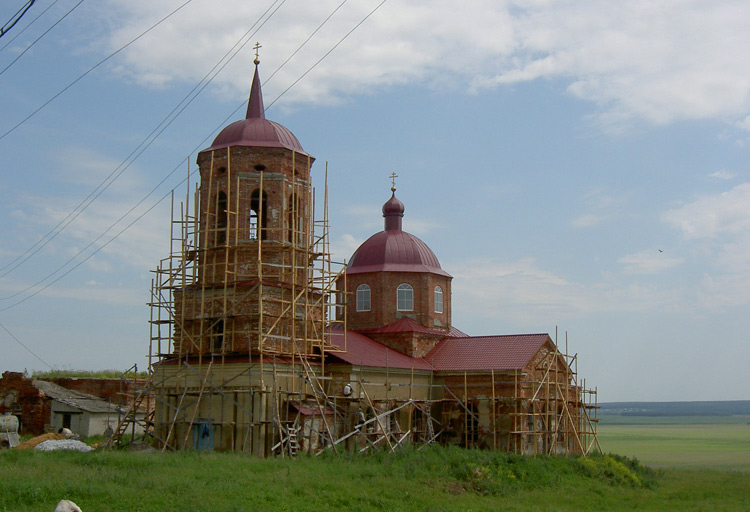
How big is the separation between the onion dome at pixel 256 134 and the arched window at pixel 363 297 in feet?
27.8

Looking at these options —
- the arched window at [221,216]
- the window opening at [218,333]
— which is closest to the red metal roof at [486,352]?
the window opening at [218,333]

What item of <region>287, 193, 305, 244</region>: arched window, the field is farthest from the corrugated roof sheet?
the field

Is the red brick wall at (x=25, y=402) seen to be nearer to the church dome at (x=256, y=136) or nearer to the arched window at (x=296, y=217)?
the church dome at (x=256, y=136)

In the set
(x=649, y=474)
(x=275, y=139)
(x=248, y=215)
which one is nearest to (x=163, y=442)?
(x=248, y=215)

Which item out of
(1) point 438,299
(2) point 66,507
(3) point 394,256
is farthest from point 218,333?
(1) point 438,299

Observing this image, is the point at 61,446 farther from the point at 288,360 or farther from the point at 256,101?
the point at 256,101

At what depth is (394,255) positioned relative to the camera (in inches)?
1428

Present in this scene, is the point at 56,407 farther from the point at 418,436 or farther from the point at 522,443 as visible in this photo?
the point at 522,443

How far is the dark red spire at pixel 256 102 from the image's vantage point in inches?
1178

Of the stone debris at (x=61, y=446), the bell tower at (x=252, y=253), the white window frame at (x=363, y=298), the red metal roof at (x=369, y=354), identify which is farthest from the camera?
the white window frame at (x=363, y=298)

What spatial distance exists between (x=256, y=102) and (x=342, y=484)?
14.6 meters

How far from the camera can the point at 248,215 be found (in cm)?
2817

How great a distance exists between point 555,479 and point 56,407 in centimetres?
2058

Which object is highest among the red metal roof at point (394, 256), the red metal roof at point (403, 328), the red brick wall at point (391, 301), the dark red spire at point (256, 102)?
the dark red spire at point (256, 102)
